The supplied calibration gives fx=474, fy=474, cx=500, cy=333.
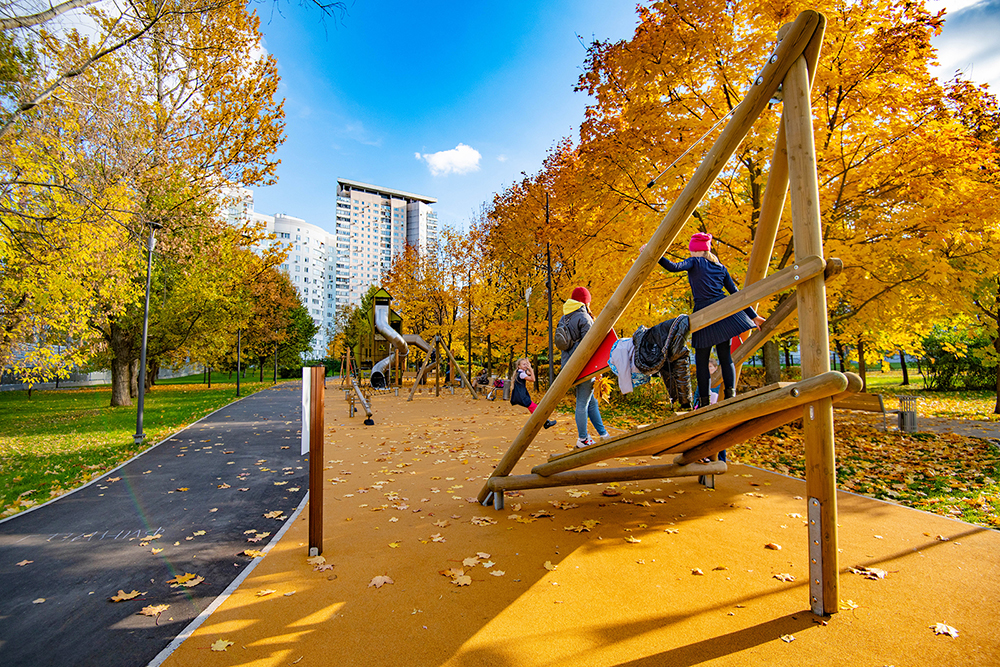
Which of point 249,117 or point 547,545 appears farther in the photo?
point 249,117

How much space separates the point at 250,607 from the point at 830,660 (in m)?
3.63

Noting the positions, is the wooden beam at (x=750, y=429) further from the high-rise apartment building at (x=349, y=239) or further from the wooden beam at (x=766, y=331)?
the high-rise apartment building at (x=349, y=239)

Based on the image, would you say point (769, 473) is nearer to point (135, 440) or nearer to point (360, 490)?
point (360, 490)

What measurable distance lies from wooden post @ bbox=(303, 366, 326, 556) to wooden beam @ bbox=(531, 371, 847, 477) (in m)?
2.38

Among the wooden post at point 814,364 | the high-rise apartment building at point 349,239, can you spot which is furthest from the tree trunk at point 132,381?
the high-rise apartment building at point 349,239

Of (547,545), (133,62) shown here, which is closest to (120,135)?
(133,62)

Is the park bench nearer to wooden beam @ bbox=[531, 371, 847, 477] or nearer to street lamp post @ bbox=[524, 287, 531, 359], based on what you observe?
wooden beam @ bbox=[531, 371, 847, 477]

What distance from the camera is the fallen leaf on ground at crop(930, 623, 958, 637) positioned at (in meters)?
2.81

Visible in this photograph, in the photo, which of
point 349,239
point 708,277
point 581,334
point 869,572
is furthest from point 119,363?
point 349,239

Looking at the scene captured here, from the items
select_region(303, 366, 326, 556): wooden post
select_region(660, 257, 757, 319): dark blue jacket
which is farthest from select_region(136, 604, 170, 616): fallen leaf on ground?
select_region(660, 257, 757, 319): dark blue jacket

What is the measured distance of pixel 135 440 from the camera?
10.1 meters

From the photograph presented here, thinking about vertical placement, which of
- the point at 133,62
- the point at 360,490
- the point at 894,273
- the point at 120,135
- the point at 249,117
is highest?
the point at 249,117

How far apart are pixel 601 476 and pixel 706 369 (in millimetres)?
1559

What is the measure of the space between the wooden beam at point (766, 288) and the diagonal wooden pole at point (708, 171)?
623 mm
